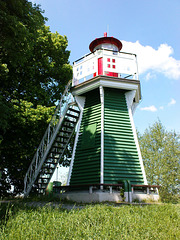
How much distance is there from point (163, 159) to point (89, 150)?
15.5m

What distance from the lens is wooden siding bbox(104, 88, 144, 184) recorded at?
9945mm

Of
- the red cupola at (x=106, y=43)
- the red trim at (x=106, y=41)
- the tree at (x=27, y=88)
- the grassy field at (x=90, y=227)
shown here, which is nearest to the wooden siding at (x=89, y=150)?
the tree at (x=27, y=88)

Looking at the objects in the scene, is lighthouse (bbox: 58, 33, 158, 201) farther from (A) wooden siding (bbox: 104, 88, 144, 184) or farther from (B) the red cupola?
(B) the red cupola

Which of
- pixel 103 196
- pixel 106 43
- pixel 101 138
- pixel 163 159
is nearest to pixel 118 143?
pixel 101 138

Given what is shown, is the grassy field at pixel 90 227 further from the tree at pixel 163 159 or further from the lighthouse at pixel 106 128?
the tree at pixel 163 159

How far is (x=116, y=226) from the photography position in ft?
13.8

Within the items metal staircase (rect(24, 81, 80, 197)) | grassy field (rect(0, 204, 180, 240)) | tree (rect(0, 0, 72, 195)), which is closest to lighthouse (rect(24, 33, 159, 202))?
metal staircase (rect(24, 81, 80, 197))

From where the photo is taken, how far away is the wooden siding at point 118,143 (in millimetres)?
9945

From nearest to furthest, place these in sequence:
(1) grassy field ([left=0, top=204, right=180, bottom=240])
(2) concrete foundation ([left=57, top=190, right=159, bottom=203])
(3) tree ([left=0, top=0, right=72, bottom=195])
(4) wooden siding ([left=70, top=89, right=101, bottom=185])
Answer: (1) grassy field ([left=0, top=204, right=180, bottom=240])
(2) concrete foundation ([left=57, top=190, right=159, bottom=203])
(3) tree ([left=0, top=0, right=72, bottom=195])
(4) wooden siding ([left=70, top=89, right=101, bottom=185])

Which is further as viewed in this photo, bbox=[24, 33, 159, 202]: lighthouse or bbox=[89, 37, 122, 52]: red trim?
bbox=[89, 37, 122, 52]: red trim

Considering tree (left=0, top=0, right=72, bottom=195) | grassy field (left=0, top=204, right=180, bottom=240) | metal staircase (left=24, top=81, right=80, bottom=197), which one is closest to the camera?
grassy field (left=0, top=204, right=180, bottom=240)

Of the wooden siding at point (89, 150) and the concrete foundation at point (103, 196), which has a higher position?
the wooden siding at point (89, 150)

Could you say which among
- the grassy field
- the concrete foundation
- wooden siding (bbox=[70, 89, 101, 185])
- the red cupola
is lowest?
the grassy field

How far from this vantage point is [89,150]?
10.9 meters
